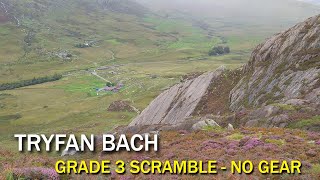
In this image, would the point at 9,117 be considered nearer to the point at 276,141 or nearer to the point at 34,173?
the point at 276,141

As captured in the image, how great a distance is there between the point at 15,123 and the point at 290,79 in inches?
3449

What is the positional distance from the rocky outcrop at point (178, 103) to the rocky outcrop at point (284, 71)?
649cm

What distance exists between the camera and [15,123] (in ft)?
355

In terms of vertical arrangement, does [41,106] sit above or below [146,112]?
below

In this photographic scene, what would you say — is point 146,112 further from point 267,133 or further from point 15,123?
point 15,123

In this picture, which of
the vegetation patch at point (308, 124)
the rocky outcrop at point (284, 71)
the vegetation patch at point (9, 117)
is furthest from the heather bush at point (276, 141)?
the vegetation patch at point (9, 117)

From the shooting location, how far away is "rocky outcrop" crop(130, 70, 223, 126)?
5772 centimetres

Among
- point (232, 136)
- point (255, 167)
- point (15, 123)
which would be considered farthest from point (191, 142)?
point (15, 123)

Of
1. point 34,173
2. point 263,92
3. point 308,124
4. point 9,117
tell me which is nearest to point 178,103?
point 263,92

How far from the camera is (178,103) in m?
60.8

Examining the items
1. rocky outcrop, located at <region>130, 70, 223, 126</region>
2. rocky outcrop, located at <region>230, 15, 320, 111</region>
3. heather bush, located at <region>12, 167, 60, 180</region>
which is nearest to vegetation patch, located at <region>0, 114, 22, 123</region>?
rocky outcrop, located at <region>130, 70, 223, 126</region>

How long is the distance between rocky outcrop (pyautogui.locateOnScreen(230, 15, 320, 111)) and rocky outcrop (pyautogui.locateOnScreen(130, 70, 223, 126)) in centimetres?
649

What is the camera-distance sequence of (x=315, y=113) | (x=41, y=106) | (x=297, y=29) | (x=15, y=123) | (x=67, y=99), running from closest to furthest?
(x=315, y=113)
(x=297, y=29)
(x=15, y=123)
(x=41, y=106)
(x=67, y=99)

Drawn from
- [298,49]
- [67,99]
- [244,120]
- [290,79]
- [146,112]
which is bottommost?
[67,99]
